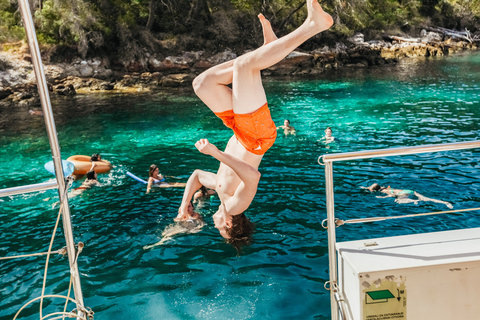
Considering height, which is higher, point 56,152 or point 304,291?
point 56,152

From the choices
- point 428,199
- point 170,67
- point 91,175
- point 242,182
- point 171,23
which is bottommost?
point 428,199

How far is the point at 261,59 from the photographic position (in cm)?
402

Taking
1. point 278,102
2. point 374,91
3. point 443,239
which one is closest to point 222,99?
point 443,239

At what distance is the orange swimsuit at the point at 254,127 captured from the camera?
4578 millimetres

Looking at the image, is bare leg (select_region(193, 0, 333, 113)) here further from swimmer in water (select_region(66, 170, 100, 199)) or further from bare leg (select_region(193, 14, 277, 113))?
swimmer in water (select_region(66, 170, 100, 199))

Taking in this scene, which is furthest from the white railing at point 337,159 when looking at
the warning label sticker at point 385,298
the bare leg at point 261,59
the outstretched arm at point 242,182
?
the outstretched arm at point 242,182

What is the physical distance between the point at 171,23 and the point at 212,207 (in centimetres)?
2662

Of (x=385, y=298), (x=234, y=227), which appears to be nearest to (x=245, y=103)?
(x=234, y=227)

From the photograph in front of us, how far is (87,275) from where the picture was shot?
18.6 feet

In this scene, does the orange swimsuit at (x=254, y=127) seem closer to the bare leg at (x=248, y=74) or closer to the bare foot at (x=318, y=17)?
the bare leg at (x=248, y=74)

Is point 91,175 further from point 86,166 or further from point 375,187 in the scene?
point 375,187

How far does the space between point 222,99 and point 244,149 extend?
0.69m

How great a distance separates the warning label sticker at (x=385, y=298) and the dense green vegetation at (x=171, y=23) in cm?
2676

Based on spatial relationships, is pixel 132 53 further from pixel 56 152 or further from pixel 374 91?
pixel 56 152
